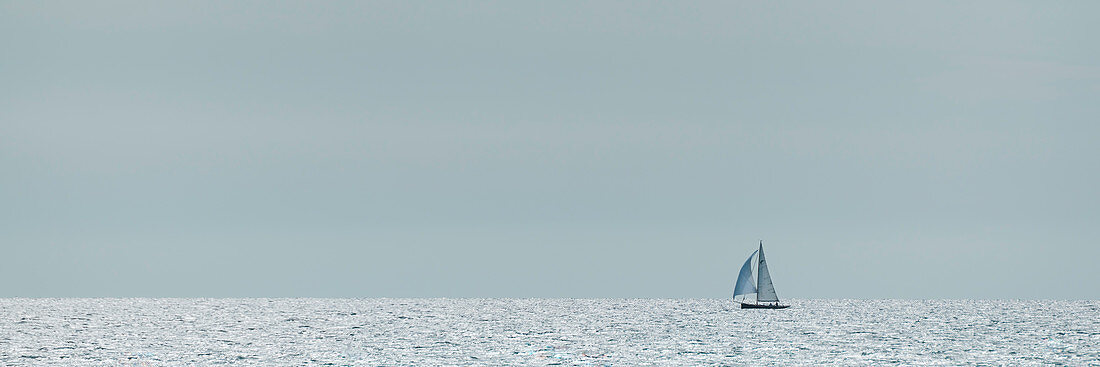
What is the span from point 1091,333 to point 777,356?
151ft

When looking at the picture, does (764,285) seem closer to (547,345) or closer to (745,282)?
(745,282)

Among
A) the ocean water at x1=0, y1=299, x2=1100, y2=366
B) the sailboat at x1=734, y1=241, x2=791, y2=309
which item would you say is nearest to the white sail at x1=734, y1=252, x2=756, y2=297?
the sailboat at x1=734, y1=241, x2=791, y2=309

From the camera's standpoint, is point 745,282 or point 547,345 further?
point 745,282

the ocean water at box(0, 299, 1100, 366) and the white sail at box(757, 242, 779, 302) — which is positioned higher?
the white sail at box(757, 242, 779, 302)

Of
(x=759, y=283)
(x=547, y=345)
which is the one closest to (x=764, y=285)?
(x=759, y=283)

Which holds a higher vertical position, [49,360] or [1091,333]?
[1091,333]

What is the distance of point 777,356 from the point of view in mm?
76812

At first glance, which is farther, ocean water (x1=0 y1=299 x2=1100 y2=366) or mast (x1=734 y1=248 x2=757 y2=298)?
mast (x1=734 y1=248 x2=757 y2=298)

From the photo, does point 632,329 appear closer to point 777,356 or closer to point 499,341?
point 499,341

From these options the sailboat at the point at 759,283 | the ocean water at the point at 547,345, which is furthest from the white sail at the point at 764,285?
the ocean water at the point at 547,345

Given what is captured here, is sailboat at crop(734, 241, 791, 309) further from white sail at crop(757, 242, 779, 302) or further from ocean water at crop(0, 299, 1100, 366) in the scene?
ocean water at crop(0, 299, 1100, 366)

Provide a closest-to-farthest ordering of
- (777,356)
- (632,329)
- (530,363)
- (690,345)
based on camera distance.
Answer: (530,363), (777,356), (690,345), (632,329)

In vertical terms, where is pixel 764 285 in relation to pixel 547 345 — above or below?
above

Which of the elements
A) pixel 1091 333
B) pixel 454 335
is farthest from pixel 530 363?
pixel 1091 333
